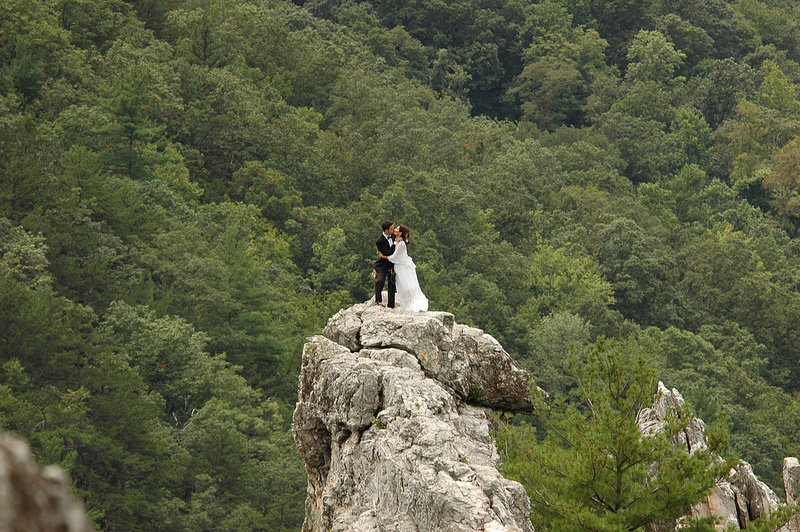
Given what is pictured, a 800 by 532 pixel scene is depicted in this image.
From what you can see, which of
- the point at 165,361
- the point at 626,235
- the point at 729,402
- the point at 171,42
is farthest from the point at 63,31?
the point at 729,402

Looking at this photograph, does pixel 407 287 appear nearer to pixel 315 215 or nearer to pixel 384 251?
pixel 384 251

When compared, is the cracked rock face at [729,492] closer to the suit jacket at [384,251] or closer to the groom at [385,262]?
the groom at [385,262]

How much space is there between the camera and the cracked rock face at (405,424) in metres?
11.4

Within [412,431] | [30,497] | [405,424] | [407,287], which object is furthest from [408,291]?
[30,497]

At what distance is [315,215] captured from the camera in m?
59.6

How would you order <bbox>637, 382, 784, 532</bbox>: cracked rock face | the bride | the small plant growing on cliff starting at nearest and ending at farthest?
the small plant growing on cliff, the bride, <bbox>637, 382, 784, 532</bbox>: cracked rock face

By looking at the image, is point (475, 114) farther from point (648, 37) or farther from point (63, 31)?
point (63, 31)

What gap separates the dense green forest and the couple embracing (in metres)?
8.90

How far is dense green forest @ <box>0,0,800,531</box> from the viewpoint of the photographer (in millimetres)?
37688

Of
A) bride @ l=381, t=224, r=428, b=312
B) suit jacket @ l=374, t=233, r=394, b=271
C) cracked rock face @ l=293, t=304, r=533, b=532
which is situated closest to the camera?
cracked rock face @ l=293, t=304, r=533, b=532

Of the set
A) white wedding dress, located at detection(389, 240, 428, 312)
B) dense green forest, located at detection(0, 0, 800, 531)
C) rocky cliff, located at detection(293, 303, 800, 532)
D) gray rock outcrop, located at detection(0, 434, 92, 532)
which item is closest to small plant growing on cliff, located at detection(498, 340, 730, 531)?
rocky cliff, located at detection(293, 303, 800, 532)

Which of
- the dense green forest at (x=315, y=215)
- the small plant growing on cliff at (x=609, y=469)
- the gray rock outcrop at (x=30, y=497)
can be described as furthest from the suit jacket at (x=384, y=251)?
the gray rock outcrop at (x=30, y=497)

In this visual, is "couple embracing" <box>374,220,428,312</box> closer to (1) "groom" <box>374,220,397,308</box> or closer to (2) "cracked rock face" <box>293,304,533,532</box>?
(1) "groom" <box>374,220,397,308</box>

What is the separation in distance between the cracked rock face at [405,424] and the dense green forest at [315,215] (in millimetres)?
9099
